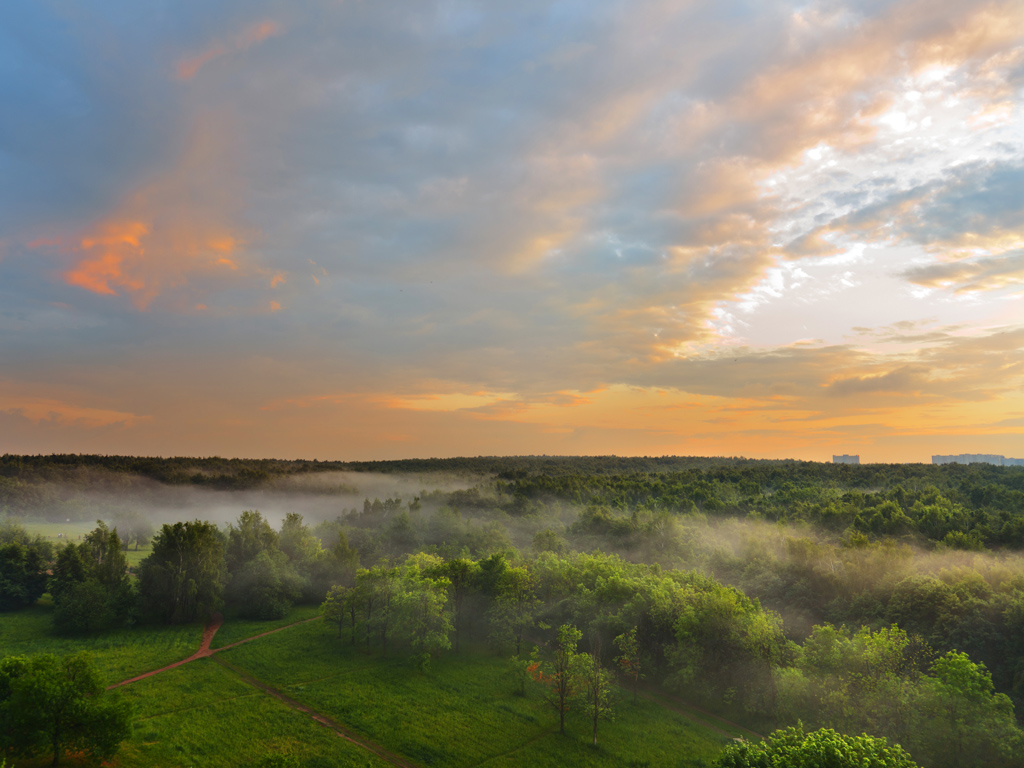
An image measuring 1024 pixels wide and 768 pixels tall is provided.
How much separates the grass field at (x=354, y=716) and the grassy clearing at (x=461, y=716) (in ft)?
0.46

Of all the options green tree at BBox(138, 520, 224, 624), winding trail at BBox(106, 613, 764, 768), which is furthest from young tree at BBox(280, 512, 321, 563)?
winding trail at BBox(106, 613, 764, 768)

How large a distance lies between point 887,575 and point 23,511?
24314 centimetres

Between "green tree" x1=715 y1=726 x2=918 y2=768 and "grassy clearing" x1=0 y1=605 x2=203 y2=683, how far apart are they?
A: 68803 mm

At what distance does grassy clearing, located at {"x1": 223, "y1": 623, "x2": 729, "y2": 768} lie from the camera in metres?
47.2

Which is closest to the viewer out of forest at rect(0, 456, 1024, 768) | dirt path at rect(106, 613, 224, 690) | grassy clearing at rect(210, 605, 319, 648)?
forest at rect(0, 456, 1024, 768)

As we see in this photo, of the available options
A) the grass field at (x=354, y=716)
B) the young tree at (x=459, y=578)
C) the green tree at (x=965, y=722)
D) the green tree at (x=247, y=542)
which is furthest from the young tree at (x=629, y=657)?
the green tree at (x=247, y=542)

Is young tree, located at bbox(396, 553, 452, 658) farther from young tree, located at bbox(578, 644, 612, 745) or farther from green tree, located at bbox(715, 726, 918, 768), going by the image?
green tree, located at bbox(715, 726, 918, 768)

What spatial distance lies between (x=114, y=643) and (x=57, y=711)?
45.9 meters

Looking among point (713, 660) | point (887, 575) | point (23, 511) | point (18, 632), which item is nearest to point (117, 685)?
point (18, 632)

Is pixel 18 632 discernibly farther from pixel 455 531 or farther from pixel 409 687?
pixel 455 531

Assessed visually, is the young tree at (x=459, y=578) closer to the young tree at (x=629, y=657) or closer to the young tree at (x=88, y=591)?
the young tree at (x=629, y=657)

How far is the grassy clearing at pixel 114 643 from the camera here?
67.0 m

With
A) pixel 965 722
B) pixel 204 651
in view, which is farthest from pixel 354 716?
pixel 965 722

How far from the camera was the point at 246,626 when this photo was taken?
88625 millimetres
